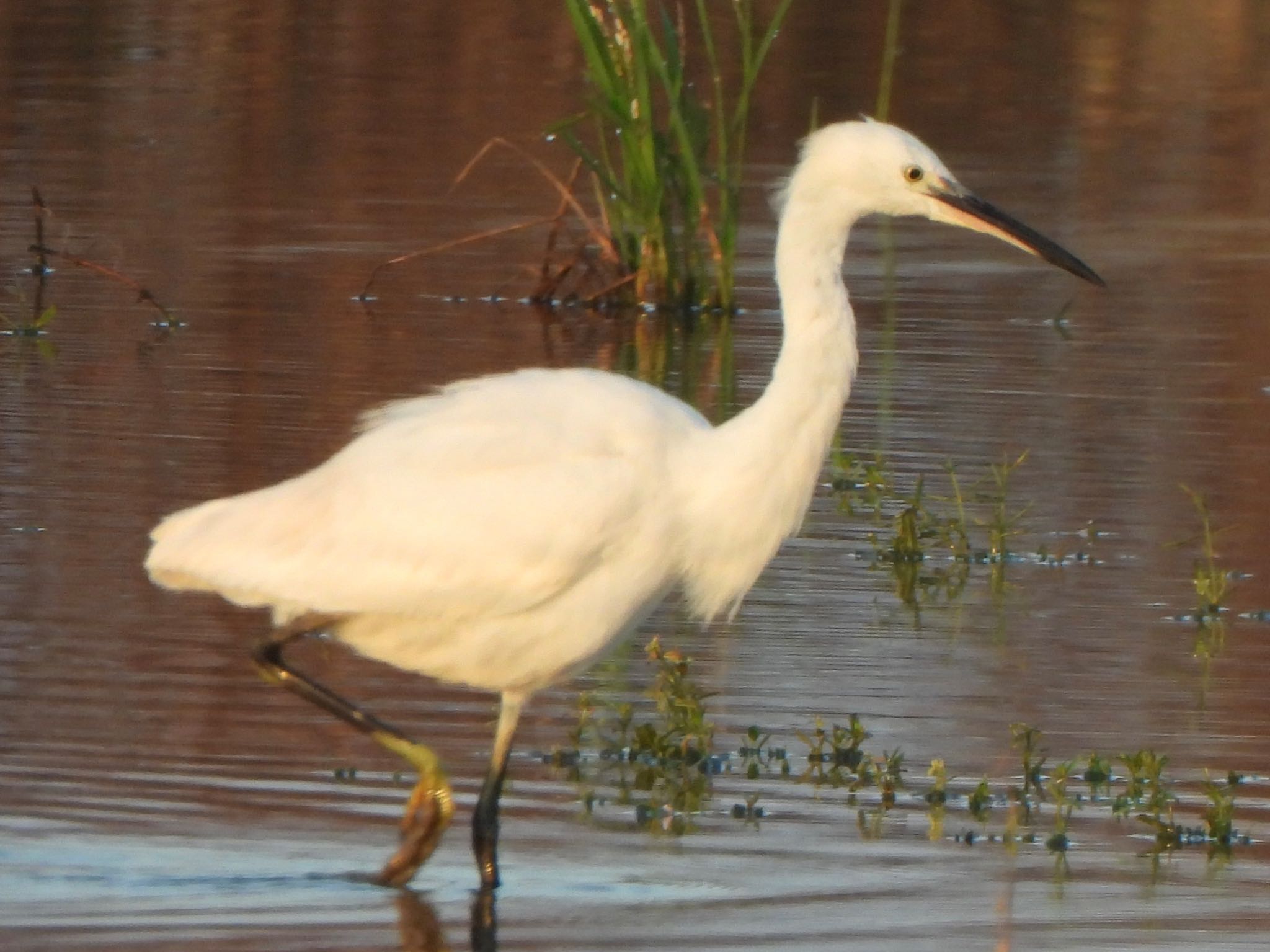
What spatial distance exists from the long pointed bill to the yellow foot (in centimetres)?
170

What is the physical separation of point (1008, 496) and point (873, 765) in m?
2.99

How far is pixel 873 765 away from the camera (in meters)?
6.47

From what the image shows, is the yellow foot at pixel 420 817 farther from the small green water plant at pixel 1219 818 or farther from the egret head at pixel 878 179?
the small green water plant at pixel 1219 818

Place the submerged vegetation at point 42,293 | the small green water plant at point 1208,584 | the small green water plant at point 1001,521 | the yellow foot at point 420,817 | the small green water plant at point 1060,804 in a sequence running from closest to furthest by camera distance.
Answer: the yellow foot at point 420,817, the small green water plant at point 1060,804, the small green water plant at point 1208,584, the small green water plant at point 1001,521, the submerged vegetation at point 42,293

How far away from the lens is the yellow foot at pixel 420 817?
5.94 meters

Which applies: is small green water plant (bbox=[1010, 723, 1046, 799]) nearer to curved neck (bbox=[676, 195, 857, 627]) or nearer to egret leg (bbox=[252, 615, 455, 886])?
curved neck (bbox=[676, 195, 857, 627])

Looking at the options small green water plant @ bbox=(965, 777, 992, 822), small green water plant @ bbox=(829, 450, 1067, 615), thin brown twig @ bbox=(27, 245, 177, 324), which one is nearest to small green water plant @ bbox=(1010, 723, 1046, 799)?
small green water plant @ bbox=(965, 777, 992, 822)

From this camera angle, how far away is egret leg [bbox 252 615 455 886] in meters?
5.95

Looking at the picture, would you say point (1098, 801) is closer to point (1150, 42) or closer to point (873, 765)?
point (873, 765)

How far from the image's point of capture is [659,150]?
458 inches

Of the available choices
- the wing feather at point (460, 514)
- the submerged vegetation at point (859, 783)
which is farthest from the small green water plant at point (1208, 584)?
the wing feather at point (460, 514)

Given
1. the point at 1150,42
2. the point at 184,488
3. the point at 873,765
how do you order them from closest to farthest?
the point at 873,765 → the point at 184,488 → the point at 1150,42

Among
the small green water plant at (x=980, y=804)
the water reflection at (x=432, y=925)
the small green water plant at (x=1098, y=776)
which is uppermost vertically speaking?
the small green water plant at (x=1098, y=776)

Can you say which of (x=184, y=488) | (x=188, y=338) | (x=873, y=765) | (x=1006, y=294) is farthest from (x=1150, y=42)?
(x=873, y=765)
